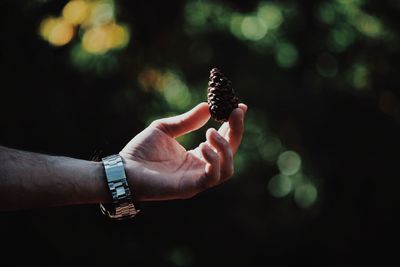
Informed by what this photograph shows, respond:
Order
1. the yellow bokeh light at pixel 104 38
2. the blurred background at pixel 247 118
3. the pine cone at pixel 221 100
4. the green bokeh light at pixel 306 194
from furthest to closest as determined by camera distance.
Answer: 1. the green bokeh light at pixel 306 194
2. the blurred background at pixel 247 118
3. the yellow bokeh light at pixel 104 38
4. the pine cone at pixel 221 100

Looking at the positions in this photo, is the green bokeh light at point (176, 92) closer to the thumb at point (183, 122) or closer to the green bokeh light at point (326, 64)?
the green bokeh light at point (326, 64)

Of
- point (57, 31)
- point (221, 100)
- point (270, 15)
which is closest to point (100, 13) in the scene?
point (57, 31)

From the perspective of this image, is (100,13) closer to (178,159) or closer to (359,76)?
(178,159)

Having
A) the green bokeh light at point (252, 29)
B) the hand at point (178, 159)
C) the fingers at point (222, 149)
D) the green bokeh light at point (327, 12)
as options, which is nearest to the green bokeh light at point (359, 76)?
the green bokeh light at point (327, 12)

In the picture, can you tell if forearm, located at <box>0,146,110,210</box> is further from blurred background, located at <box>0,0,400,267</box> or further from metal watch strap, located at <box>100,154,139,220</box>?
blurred background, located at <box>0,0,400,267</box>

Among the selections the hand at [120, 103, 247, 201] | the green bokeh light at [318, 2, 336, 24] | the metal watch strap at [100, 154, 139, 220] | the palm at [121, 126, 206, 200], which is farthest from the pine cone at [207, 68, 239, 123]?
the green bokeh light at [318, 2, 336, 24]

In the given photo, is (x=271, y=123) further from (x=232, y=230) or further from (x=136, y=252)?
(x=136, y=252)
